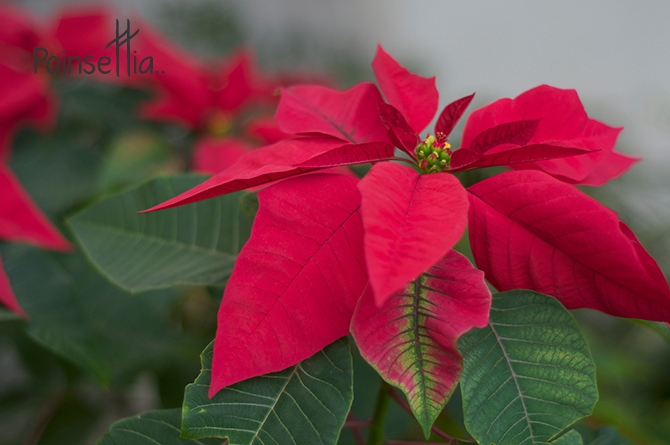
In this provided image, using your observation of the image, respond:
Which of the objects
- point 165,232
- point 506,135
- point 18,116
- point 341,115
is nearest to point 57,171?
point 18,116

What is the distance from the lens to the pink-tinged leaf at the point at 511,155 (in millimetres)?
299

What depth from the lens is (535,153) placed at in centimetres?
31

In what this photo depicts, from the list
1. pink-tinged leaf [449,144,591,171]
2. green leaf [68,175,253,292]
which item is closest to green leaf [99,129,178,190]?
green leaf [68,175,253,292]

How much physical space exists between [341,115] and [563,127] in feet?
0.50

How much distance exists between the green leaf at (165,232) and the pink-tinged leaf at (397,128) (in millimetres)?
143

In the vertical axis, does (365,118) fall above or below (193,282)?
above

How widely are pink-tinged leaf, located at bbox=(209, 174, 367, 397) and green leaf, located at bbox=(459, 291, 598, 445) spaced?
82 millimetres

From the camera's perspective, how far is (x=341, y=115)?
0.39m

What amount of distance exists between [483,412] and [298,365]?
4.3 inches

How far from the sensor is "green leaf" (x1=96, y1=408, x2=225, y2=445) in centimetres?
32

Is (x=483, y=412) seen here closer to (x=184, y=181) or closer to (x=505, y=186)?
(x=505, y=186)

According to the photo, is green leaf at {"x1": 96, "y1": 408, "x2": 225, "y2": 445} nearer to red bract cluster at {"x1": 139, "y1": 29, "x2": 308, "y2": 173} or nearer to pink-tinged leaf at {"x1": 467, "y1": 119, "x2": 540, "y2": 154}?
pink-tinged leaf at {"x1": 467, "y1": 119, "x2": 540, "y2": 154}

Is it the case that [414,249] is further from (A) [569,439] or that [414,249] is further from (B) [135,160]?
(B) [135,160]

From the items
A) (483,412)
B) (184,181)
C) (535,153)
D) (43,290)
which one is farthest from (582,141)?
(43,290)
